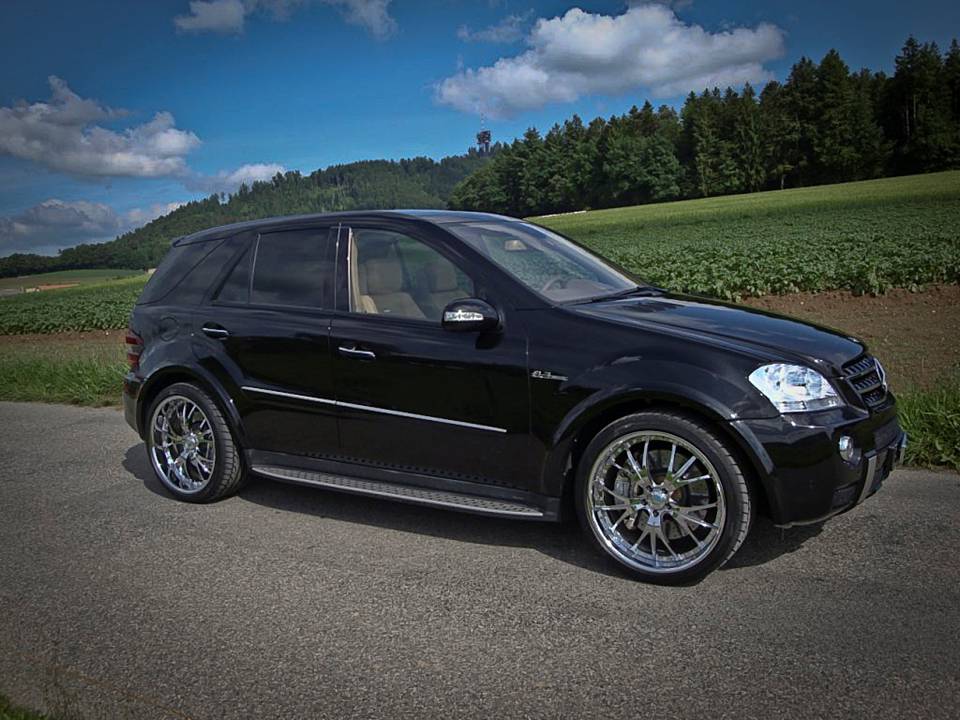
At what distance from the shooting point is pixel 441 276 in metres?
4.62

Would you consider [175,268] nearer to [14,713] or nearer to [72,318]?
[14,713]

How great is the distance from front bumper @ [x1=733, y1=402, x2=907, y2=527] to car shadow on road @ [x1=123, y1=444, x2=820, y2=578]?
0.52 meters

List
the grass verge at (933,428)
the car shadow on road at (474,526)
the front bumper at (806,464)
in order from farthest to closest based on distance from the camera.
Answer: the grass verge at (933,428)
the car shadow on road at (474,526)
the front bumper at (806,464)

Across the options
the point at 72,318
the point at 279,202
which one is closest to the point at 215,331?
the point at 72,318

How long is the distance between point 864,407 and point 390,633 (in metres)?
2.41

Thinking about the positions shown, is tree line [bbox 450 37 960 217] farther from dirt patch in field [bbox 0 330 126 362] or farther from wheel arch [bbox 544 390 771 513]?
wheel arch [bbox 544 390 771 513]

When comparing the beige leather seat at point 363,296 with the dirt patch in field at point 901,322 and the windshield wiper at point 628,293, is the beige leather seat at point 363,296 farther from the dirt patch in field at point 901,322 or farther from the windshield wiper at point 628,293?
the dirt patch in field at point 901,322

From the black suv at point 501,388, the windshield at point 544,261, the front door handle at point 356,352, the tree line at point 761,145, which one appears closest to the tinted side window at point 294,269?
the black suv at point 501,388

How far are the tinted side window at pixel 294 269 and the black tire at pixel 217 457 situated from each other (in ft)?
2.49

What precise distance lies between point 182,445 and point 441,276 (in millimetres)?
2330

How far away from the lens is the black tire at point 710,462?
3730 millimetres

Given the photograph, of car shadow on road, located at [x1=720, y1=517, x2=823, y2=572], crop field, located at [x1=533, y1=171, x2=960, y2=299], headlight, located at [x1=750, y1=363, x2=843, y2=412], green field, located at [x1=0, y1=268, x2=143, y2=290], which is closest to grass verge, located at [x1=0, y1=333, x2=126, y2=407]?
car shadow on road, located at [x1=720, y1=517, x2=823, y2=572]

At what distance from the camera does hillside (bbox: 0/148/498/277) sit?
75.1 metres

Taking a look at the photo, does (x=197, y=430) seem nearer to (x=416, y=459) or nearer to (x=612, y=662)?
(x=416, y=459)
